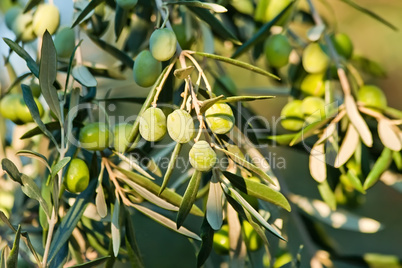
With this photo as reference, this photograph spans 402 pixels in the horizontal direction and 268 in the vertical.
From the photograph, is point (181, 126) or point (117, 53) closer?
point (181, 126)

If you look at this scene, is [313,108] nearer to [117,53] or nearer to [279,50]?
[279,50]

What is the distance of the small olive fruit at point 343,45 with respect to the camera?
118 centimetres

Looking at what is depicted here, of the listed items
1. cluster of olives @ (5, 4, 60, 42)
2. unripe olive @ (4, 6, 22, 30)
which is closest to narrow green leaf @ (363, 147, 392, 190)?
cluster of olives @ (5, 4, 60, 42)

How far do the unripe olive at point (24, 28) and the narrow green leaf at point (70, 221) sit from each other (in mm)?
352

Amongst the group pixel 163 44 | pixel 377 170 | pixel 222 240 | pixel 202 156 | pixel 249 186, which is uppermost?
pixel 163 44

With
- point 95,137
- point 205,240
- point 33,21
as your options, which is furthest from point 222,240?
point 33,21

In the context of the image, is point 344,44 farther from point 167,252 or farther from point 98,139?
point 167,252

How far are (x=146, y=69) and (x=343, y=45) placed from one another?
55cm

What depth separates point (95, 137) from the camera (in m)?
0.84

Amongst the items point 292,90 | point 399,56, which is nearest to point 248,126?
point 292,90

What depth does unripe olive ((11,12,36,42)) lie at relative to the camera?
103cm

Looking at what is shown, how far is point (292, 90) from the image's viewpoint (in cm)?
115

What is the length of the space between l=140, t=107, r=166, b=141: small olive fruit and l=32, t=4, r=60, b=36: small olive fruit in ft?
1.21

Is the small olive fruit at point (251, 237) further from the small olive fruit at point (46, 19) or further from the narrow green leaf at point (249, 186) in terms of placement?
the small olive fruit at point (46, 19)
